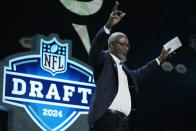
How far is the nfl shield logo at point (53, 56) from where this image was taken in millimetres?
5359

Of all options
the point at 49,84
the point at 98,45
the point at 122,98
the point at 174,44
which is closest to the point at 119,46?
the point at 98,45

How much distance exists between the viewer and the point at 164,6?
20.3 feet

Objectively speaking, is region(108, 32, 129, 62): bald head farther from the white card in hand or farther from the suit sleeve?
the white card in hand

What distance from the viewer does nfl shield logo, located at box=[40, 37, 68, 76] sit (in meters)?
5.36

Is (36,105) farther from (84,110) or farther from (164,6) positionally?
(164,6)

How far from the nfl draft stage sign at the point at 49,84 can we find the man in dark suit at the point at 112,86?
1.69m

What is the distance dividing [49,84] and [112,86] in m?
1.91

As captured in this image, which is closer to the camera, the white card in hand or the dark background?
the white card in hand

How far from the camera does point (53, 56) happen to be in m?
5.41

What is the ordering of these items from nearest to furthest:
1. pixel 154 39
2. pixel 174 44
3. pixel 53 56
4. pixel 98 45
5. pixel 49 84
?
1. pixel 98 45
2. pixel 174 44
3. pixel 49 84
4. pixel 53 56
5. pixel 154 39

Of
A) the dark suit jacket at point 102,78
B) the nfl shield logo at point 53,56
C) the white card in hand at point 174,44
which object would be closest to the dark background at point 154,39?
the nfl shield logo at point 53,56

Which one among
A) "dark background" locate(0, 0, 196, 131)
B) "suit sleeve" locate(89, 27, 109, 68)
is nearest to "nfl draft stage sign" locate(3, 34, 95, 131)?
"dark background" locate(0, 0, 196, 131)

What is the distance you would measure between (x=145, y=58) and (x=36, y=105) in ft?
5.43

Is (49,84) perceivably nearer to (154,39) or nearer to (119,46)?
(154,39)
